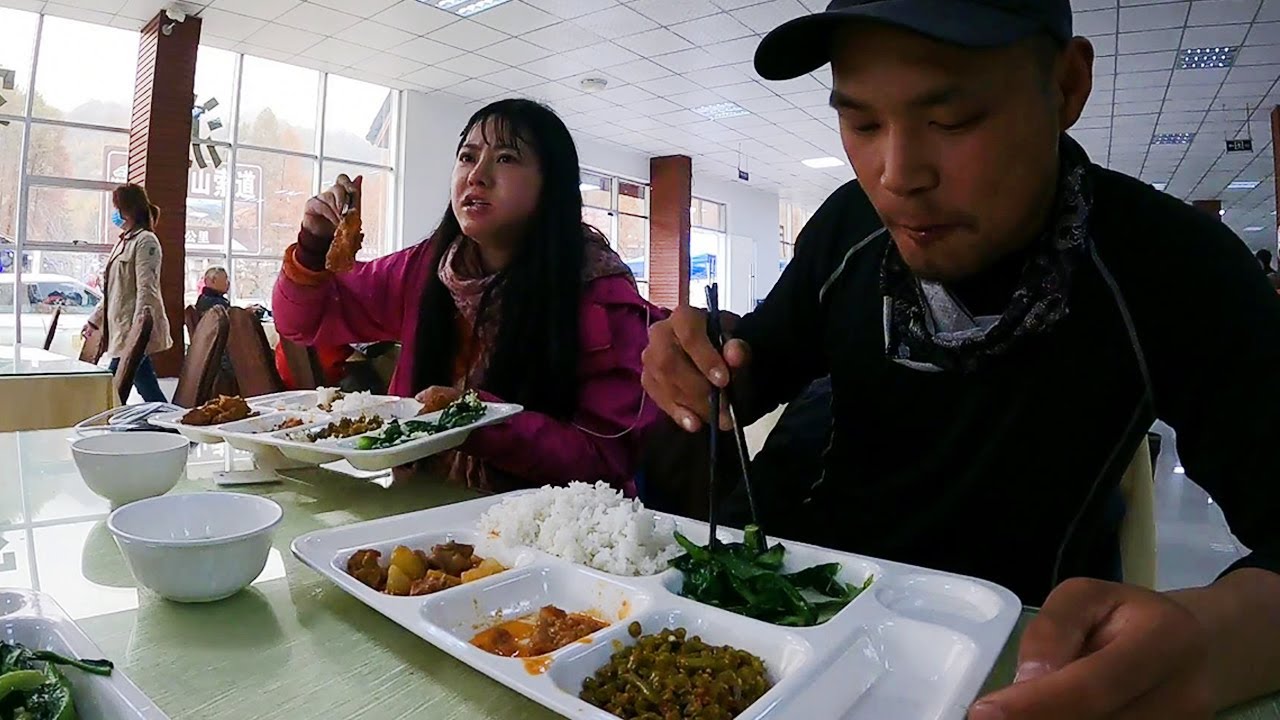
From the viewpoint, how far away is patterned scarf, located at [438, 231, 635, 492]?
1.83 m

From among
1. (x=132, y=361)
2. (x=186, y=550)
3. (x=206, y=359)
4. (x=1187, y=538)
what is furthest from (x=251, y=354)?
(x=1187, y=538)

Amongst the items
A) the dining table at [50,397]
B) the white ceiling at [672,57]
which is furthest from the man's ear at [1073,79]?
the white ceiling at [672,57]

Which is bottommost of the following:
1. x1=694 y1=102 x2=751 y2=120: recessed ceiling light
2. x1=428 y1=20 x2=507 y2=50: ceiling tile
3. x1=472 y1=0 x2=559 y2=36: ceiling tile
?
x1=472 y1=0 x2=559 y2=36: ceiling tile

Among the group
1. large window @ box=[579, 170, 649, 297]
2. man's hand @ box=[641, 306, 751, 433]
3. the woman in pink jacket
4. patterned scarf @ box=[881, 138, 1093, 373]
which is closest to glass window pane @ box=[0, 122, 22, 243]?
large window @ box=[579, 170, 649, 297]

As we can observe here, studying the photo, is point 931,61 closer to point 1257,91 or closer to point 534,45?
point 534,45

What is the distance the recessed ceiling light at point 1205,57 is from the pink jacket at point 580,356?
7443 millimetres

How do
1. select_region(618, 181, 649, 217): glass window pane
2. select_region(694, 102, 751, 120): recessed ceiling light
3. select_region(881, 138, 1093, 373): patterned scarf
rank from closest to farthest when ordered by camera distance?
1. select_region(881, 138, 1093, 373): patterned scarf
2. select_region(694, 102, 751, 120): recessed ceiling light
3. select_region(618, 181, 649, 217): glass window pane

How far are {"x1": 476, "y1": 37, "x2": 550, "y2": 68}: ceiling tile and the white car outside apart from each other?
14.5ft

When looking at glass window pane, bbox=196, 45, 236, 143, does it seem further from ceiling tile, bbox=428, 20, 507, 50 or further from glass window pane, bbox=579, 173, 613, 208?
glass window pane, bbox=579, 173, 613, 208

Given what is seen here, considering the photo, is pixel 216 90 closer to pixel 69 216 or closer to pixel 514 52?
pixel 69 216

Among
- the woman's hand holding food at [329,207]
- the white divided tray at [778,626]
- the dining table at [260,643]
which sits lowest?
the dining table at [260,643]

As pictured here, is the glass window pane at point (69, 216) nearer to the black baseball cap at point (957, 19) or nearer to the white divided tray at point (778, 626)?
the white divided tray at point (778, 626)

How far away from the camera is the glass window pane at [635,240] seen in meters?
12.9

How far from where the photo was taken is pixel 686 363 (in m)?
1.10
